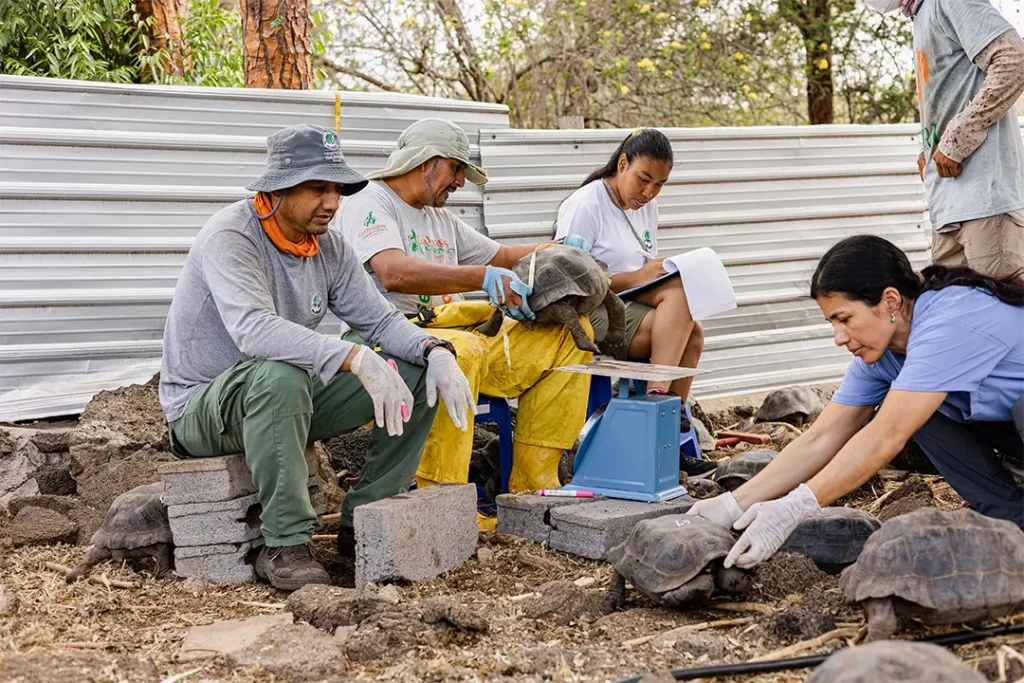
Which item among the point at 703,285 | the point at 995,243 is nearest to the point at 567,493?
the point at 703,285

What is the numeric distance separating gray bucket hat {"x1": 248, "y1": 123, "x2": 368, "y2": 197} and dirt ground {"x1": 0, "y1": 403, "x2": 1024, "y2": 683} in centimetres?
138

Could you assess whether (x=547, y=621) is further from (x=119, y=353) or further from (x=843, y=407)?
(x=119, y=353)

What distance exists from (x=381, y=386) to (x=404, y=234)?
1.00 m

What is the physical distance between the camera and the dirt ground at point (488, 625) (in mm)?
2836

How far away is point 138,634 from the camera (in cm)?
324

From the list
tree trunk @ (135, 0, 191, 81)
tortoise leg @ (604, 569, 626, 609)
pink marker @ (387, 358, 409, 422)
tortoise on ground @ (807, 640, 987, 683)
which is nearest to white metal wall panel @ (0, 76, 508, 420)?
tree trunk @ (135, 0, 191, 81)

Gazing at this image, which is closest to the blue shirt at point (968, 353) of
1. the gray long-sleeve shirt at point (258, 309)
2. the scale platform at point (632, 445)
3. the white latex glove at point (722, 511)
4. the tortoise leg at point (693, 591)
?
the white latex glove at point (722, 511)

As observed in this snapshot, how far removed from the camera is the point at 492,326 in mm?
4531

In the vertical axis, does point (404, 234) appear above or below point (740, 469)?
above

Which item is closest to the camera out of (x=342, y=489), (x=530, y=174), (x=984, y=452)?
(x=984, y=452)

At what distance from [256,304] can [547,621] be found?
1.43 meters

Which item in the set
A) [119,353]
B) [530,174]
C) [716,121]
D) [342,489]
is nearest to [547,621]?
[342,489]

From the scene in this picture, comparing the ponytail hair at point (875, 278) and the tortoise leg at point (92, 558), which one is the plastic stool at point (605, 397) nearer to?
the ponytail hair at point (875, 278)

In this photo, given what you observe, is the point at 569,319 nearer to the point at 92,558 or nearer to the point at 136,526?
the point at 136,526
